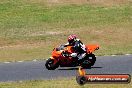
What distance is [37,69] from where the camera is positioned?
2714 centimetres

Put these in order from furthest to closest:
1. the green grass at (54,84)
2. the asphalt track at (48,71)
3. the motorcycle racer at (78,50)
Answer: the motorcycle racer at (78,50)
the asphalt track at (48,71)
the green grass at (54,84)

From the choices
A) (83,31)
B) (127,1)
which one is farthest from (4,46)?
(127,1)

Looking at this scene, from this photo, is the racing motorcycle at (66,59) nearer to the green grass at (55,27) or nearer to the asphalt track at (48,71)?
the asphalt track at (48,71)

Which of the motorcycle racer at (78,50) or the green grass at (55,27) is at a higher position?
the motorcycle racer at (78,50)

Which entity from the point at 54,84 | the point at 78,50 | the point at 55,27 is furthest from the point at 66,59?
the point at 55,27

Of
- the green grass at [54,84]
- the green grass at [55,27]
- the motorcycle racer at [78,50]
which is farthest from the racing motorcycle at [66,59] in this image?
the green grass at [55,27]

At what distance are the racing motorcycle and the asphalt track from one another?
276 mm

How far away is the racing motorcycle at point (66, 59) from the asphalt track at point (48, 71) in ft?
0.91

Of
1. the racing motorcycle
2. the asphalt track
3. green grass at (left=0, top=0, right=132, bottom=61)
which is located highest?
the racing motorcycle

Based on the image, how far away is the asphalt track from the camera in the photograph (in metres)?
25.2

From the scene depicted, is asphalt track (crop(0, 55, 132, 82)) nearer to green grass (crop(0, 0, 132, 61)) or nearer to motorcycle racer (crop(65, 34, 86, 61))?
motorcycle racer (crop(65, 34, 86, 61))

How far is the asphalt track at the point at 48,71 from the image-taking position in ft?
82.6

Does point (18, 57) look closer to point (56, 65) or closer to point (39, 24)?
point (56, 65)

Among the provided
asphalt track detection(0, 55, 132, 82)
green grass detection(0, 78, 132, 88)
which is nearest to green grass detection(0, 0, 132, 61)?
asphalt track detection(0, 55, 132, 82)
